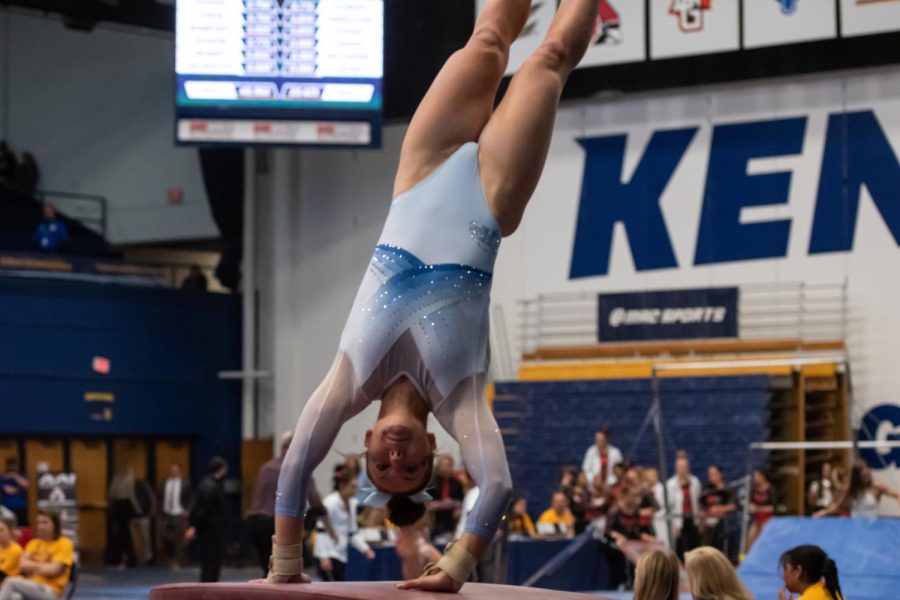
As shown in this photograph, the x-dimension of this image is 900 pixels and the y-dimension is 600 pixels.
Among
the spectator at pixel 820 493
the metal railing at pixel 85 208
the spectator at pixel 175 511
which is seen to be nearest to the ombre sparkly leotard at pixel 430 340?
the spectator at pixel 820 493

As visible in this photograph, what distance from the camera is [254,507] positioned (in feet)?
34.9

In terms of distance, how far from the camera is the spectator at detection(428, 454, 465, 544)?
1288 centimetres

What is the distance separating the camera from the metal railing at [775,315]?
54.6 feet

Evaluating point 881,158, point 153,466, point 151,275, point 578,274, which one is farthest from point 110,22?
point 881,158

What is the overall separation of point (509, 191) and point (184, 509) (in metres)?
14.9

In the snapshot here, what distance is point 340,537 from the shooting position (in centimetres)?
1091

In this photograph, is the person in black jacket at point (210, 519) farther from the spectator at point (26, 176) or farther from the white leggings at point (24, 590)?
the spectator at point (26, 176)

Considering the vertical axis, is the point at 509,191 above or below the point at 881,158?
below

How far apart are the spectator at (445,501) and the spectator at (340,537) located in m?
1.18

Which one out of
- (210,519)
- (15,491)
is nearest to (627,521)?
(210,519)

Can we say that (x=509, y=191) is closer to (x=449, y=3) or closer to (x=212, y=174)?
(x=449, y=3)

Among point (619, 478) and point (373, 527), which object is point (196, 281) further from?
point (373, 527)

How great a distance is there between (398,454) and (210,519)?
801 cm

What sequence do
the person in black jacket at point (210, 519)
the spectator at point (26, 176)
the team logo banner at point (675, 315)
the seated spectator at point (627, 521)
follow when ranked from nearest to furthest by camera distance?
the person in black jacket at point (210, 519) → the seated spectator at point (627, 521) → the team logo banner at point (675, 315) → the spectator at point (26, 176)
